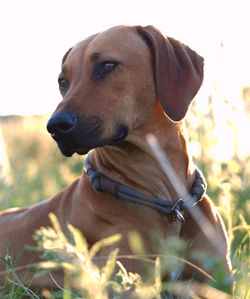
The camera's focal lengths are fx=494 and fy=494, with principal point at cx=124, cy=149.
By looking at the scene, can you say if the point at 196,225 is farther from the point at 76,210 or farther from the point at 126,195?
the point at 76,210

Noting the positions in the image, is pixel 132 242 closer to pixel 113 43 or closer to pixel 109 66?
pixel 109 66

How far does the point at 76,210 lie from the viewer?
2885mm

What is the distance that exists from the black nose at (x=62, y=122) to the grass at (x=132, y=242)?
499 mm

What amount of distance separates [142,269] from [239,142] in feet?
5.96

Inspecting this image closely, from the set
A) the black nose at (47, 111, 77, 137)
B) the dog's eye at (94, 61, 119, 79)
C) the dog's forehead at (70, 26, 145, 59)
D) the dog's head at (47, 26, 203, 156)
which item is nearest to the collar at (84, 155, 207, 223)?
the dog's head at (47, 26, 203, 156)

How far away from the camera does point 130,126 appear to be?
2.73 metres

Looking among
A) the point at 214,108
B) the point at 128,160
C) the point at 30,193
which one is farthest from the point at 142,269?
the point at 30,193

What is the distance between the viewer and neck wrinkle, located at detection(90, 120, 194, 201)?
2816 millimetres

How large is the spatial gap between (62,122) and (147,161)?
64cm

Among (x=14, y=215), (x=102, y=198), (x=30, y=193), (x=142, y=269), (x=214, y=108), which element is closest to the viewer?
(x=142, y=269)

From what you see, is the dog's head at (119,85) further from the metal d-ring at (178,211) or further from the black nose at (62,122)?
the metal d-ring at (178,211)

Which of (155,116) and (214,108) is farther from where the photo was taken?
(214,108)

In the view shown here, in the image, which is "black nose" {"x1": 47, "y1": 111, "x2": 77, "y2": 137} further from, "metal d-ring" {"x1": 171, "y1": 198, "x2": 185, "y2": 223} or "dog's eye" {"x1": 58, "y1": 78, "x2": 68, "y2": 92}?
"metal d-ring" {"x1": 171, "y1": 198, "x2": 185, "y2": 223}

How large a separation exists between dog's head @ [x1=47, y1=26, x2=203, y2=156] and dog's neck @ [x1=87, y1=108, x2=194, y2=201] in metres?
0.12
